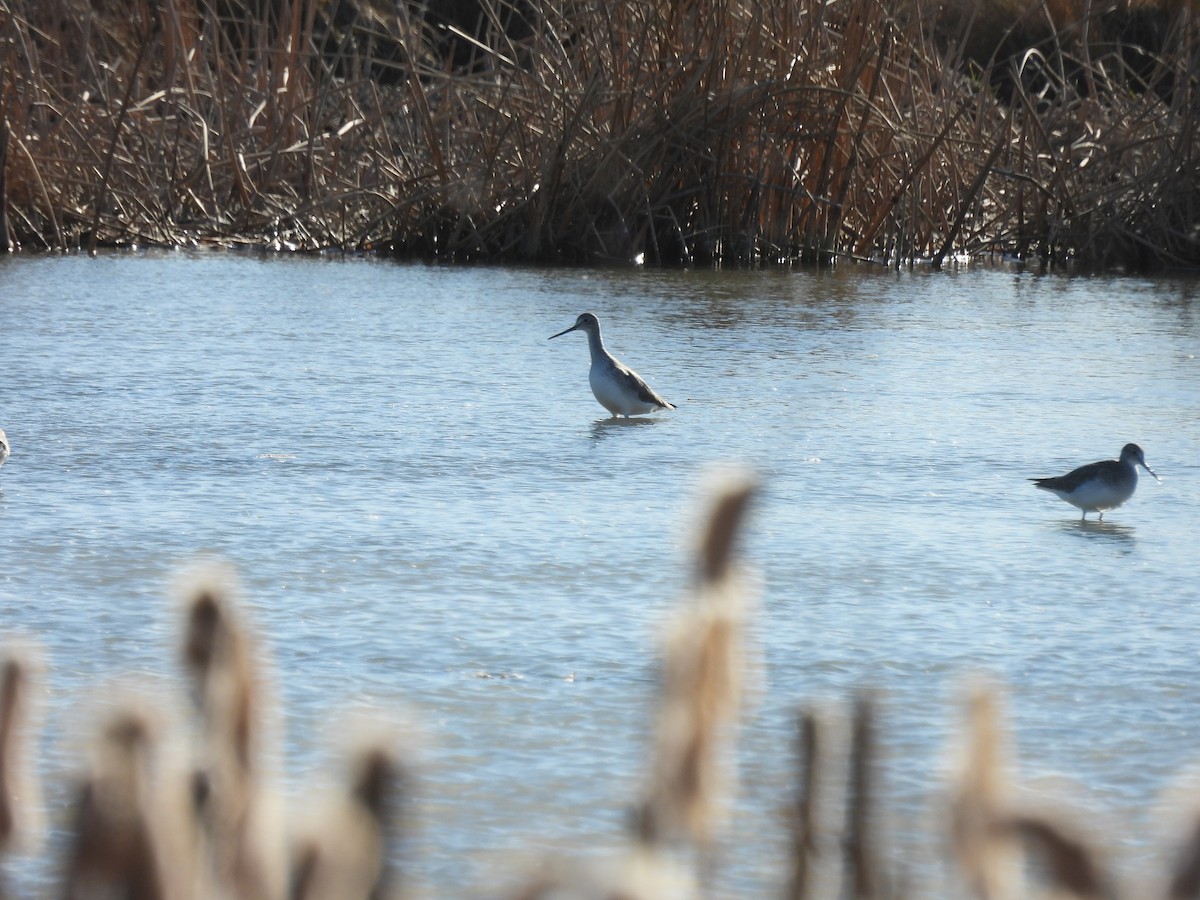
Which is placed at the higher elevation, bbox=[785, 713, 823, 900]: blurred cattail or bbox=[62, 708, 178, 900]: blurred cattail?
bbox=[62, 708, 178, 900]: blurred cattail

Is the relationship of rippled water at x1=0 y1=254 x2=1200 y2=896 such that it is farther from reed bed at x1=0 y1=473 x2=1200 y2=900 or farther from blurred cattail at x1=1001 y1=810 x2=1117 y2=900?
blurred cattail at x1=1001 y1=810 x2=1117 y2=900

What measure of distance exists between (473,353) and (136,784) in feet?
31.0

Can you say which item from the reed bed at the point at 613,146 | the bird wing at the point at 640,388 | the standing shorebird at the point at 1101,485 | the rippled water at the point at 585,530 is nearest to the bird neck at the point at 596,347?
the bird wing at the point at 640,388

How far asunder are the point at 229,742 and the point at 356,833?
0.13 m

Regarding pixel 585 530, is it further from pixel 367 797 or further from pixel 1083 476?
pixel 367 797

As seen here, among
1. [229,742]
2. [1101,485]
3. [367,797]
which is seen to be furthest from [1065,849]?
[1101,485]

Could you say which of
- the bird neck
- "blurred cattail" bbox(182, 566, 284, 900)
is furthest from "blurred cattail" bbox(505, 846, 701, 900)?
the bird neck

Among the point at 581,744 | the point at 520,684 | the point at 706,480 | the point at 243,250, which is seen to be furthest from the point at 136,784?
the point at 243,250

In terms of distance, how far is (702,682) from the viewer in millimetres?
988

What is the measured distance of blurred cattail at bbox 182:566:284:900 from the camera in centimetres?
97

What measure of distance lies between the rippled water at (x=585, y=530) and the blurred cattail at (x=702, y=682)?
0.60m

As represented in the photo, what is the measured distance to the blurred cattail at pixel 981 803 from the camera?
975 millimetres

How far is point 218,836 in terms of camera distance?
1.05 metres

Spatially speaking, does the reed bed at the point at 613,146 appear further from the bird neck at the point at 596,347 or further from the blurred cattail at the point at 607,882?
the blurred cattail at the point at 607,882
